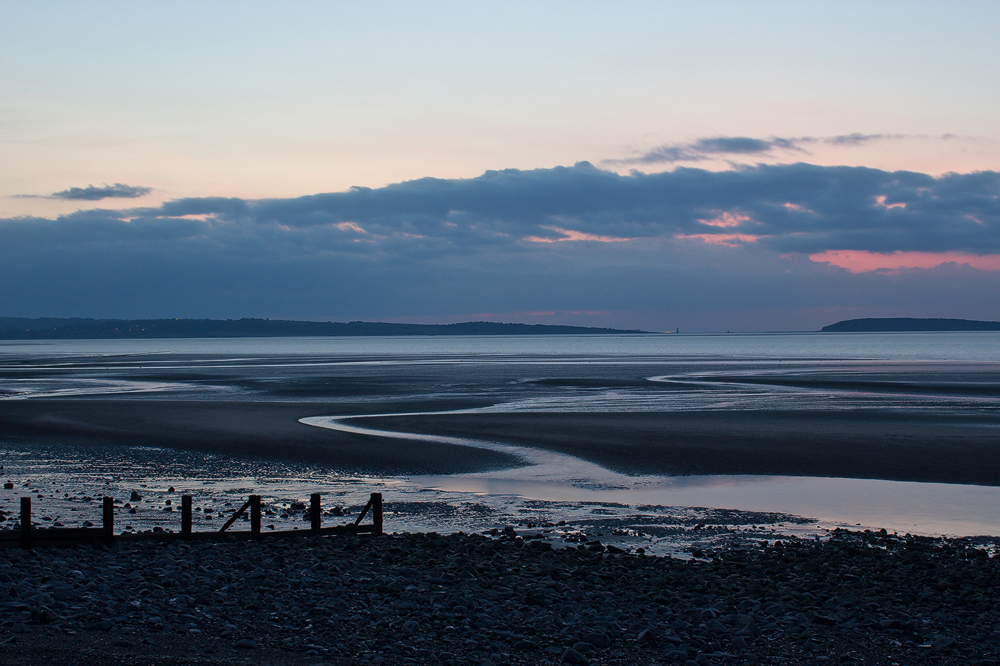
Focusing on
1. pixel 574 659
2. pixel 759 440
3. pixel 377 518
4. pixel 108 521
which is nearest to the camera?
pixel 574 659

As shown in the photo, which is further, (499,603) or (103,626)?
(499,603)

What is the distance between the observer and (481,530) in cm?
1612

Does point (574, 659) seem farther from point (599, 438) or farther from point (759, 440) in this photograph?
point (759, 440)

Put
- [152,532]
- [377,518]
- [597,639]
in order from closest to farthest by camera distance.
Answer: [597,639] < [152,532] < [377,518]

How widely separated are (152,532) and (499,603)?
664 centimetres

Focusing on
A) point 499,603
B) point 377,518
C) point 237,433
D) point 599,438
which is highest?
point 377,518

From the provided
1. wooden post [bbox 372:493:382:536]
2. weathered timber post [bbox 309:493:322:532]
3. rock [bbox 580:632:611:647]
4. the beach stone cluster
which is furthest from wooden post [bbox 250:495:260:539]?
rock [bbox 580:632:611:647]

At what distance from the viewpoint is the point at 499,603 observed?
11.0m

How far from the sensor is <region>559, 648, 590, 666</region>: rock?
8914 mm

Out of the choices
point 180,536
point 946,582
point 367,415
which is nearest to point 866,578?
point 946,582

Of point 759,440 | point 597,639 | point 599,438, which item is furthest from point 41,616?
point 759,440

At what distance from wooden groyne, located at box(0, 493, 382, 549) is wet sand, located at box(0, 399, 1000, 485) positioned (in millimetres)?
8102

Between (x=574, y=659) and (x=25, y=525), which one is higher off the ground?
(x=25, y=525)

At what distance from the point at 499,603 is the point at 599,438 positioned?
18745 millimetres
